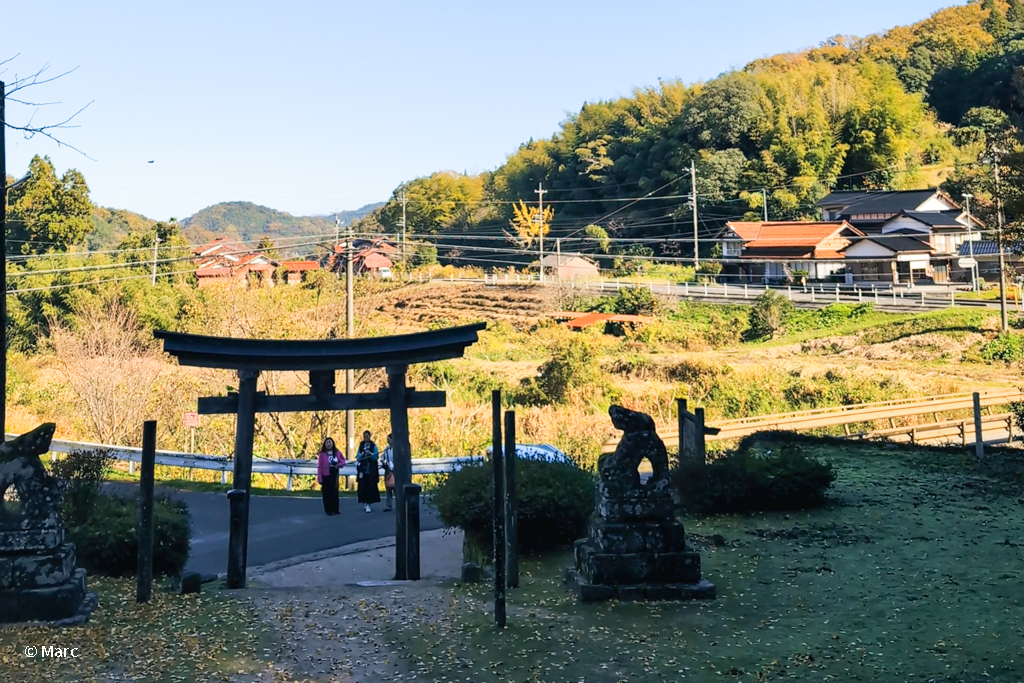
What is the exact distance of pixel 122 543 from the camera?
34.9 feet

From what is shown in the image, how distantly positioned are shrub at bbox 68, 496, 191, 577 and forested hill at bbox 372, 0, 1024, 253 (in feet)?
195

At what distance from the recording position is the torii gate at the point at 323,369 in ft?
37.8

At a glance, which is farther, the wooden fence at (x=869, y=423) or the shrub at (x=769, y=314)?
the shrub at (x=769, y=314)

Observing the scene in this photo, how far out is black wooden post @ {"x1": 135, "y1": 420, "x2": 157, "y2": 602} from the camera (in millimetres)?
9492

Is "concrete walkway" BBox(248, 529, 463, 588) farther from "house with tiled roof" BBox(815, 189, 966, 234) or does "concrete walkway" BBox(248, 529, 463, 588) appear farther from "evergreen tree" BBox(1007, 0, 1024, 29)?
"evergreen tree" BBox(1007, 0, 1024, 29)

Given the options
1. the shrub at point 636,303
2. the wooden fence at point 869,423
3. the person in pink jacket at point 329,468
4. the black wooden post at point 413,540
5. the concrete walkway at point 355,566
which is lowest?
the concrete walkway at point 355,566

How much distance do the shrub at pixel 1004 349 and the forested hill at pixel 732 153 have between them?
26748 mm

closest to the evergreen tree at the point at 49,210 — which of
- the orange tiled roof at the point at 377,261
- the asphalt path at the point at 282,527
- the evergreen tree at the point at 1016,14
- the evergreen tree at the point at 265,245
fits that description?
the evergreen tree at the point at 265,245

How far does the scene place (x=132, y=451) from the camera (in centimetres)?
2083

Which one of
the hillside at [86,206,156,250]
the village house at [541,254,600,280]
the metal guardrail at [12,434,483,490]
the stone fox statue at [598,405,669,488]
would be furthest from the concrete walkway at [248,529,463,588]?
the hillside at [86,206,156,250]

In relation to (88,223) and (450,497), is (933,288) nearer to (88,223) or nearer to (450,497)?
(450,497)

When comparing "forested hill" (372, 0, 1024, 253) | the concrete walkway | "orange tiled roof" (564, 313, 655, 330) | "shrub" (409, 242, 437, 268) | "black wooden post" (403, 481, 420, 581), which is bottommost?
the concrete walkway

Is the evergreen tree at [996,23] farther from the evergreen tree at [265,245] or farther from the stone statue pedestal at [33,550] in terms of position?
the stone statue pedestal at [33,550]

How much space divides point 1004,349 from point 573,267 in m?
29.2
